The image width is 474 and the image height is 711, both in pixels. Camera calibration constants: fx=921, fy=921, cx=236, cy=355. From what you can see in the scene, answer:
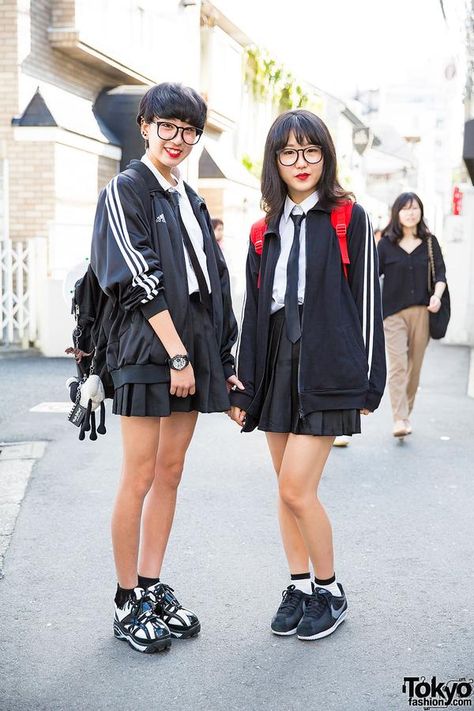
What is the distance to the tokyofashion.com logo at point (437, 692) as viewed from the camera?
305 centimetres

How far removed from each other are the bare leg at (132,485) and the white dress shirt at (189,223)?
1.77 feet

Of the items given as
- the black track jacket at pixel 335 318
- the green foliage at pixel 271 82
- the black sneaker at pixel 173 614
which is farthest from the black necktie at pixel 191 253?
the green foliage at pixel 271 82

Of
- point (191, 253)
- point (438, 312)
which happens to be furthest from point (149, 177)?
point (438, 312)

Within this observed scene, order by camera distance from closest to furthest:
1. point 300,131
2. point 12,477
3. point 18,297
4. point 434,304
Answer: point 300,131, point 12,477, point 434,304, point 18,297

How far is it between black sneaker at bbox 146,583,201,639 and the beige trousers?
428cm

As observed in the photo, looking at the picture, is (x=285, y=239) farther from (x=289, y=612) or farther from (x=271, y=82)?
A: (x=271, y=82)

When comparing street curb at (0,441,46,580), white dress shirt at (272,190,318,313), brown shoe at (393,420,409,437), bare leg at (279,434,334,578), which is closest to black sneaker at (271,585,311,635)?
bare leg at (279,434,334,578)

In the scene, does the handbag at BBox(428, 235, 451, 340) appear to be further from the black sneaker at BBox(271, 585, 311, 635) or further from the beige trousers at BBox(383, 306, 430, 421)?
the black sneaker at BBox(271, 585, 311, 635)

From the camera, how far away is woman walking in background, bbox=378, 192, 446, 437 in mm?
7594

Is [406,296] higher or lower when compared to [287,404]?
higher

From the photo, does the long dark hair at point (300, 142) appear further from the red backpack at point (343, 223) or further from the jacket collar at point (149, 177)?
the jacket collar at point (149, 177)

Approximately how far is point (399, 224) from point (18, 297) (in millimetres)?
6655

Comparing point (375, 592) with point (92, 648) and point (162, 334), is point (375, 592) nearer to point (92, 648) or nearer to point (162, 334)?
point (92, 648)

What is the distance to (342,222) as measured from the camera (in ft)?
11.3
